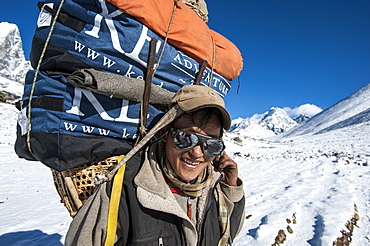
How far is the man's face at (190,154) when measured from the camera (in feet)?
5.62

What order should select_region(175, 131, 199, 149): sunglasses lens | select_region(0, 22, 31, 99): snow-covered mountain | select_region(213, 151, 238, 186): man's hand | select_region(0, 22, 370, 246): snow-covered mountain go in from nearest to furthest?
1. select_region(175, 131, 199, 149): sunglasses lens
2. select_region(213, 151, 238, 186): man's hand
3. select_region(0, 22, 370, 246): snow-covered mountain
4. select_region(0, 22, 31, 99): snow-covered mountain

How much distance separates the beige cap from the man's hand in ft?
1.51

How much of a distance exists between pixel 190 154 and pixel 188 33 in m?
0.99

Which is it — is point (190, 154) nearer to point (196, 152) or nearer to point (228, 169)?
point (196, 152)

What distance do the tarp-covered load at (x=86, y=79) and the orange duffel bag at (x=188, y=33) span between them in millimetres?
14

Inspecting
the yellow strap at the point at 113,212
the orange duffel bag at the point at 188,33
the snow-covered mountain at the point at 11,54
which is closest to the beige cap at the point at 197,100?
the orange duffel bag at the point at 188,33

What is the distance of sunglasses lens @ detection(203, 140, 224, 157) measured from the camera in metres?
1.72

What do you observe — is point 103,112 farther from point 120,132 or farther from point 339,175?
point 339,175

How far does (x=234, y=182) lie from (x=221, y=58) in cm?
119

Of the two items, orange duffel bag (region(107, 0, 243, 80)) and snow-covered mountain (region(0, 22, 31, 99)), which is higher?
snow-covered mountain (region(0, 22, 31, 99))

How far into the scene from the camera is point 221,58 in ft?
6.66

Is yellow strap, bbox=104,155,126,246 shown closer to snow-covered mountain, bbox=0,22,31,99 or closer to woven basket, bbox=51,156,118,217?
woven basket, bbox=51,156,118,217

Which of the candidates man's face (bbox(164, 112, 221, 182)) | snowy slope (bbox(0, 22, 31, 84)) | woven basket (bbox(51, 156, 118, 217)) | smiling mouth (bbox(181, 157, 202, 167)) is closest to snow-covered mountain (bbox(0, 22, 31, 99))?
snowy slope (bbox(0, 22, 31, 84))

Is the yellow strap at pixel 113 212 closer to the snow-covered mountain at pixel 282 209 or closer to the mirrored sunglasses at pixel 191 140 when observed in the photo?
the mirrored sunglasses at pixel 191 140
